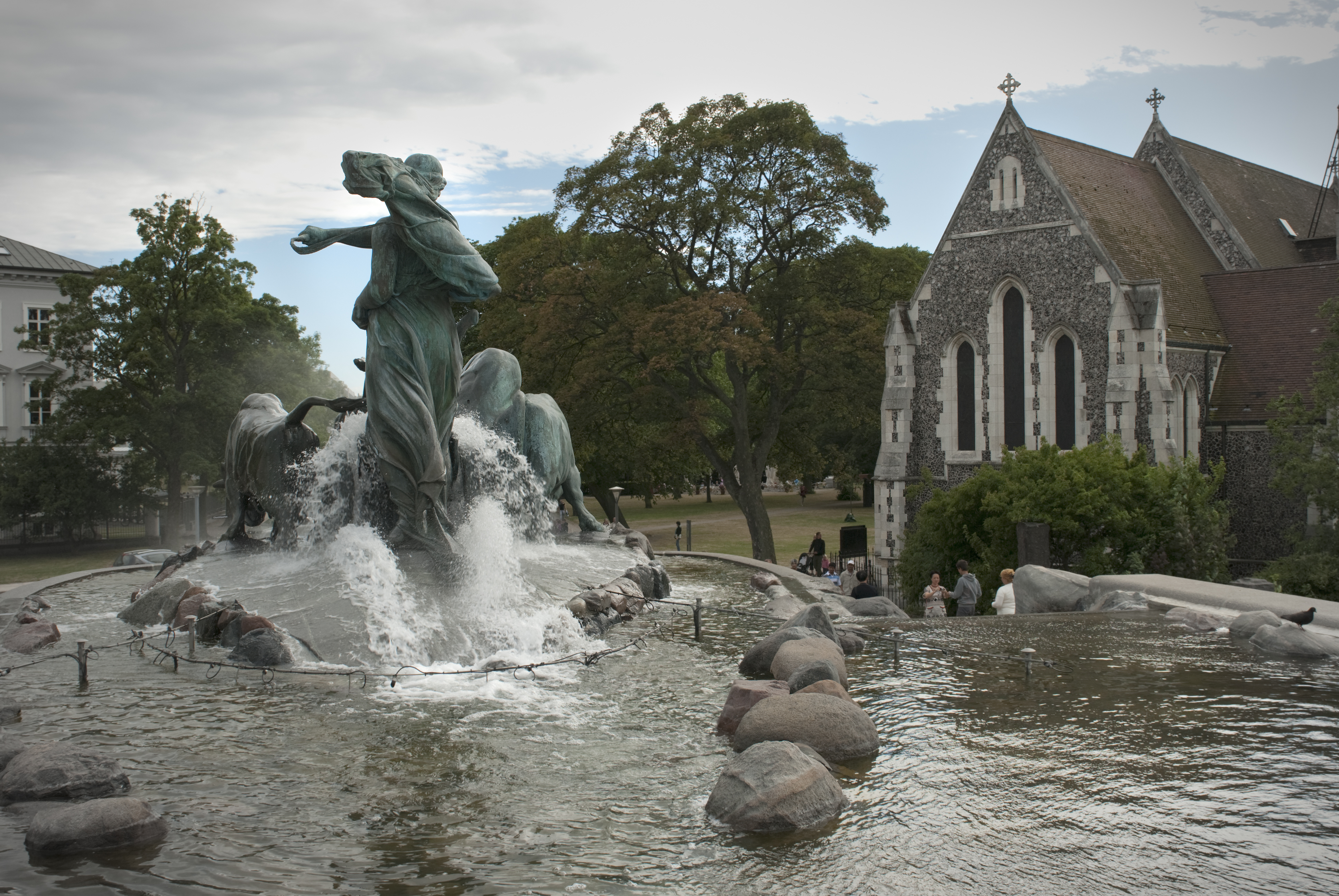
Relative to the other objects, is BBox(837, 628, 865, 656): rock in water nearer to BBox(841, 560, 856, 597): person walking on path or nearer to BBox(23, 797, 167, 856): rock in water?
BBox(23, 797, 167, 856): rock in water

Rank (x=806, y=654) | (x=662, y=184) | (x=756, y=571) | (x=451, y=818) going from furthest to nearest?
(x=662, y=184), (x=756, y=571), (x=806, y=654), (x=451, y=818)

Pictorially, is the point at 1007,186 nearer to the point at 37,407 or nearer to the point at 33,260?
the point at 37,407

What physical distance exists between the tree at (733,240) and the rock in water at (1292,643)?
21200 mm

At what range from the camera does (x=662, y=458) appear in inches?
1518

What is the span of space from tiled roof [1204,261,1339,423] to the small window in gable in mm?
6817

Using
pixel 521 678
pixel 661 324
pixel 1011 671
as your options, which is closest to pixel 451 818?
pixel 521 678

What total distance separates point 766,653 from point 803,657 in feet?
2.25

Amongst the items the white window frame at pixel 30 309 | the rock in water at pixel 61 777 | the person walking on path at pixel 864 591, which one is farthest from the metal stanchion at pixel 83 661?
the white window frame at pixel 30 309

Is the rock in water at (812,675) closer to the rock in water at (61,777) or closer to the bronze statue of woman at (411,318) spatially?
the rock in water at (61,777)

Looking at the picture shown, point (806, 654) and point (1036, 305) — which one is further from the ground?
point (1036, 305)

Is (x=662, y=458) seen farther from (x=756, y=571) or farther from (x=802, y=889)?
(x=802, y=889)

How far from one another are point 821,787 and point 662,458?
3303cm

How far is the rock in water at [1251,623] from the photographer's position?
10.1 meters

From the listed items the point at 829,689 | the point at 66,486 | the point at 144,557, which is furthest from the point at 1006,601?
Answer: the point at 66,486
